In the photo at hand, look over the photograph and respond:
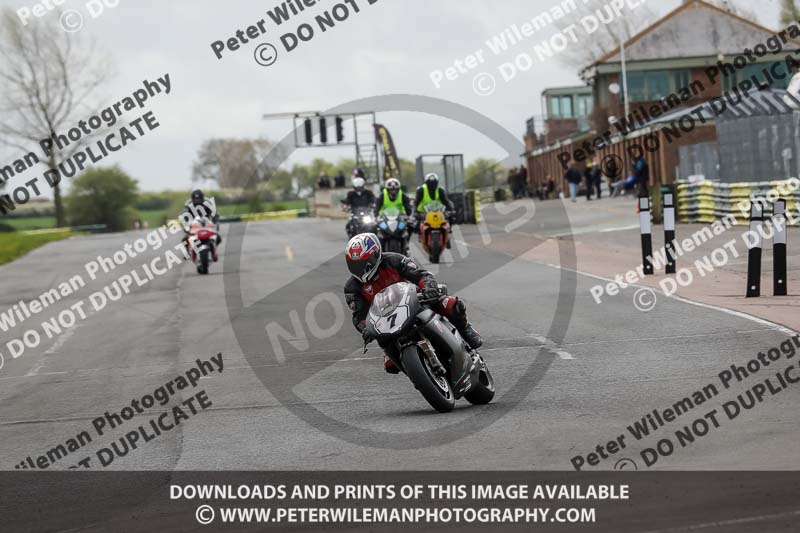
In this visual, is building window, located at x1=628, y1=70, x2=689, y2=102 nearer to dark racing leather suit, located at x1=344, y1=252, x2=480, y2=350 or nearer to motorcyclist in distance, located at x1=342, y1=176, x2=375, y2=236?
motorcyclist in distance, located at x1=342, y1=176, x2=375, y2=236

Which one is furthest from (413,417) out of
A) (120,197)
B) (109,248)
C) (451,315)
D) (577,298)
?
(120,197)

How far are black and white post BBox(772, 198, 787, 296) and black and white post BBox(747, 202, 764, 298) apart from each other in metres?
0.19

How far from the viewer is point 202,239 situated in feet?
84.4

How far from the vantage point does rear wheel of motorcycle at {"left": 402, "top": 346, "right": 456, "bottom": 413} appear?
27.1 feet

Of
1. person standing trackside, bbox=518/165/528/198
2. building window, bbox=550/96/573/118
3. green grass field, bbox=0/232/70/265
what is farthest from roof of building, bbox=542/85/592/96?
green grass field, bbox=0/232/70/265

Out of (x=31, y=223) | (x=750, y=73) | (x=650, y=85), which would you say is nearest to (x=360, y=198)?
(x=650, y=85)

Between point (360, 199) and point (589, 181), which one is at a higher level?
point (360, 199)

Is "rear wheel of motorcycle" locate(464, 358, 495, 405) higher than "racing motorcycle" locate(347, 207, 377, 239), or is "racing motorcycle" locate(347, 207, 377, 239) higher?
"racing motorcycle" locate(347, 207, 377, 239)

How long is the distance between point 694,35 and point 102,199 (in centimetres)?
4186

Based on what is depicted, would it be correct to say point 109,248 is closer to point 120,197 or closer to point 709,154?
point 709,154

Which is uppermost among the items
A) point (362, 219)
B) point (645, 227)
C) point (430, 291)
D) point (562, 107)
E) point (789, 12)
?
point (789, 12)

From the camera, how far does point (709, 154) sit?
113 ft

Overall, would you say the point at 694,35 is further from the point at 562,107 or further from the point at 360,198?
the point at 360,198

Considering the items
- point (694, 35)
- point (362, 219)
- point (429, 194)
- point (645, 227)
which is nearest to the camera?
point (645, 227)
